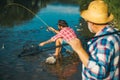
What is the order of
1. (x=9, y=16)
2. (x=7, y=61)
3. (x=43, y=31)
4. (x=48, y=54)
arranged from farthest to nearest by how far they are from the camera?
(x=9, y=16)
(x=43, y=31)
(x=48, y=54)
(x=7, y=61)

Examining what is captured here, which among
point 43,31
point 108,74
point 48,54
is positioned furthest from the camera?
point 43,31

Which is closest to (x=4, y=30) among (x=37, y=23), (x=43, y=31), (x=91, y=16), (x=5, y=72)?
(x=43, y=31)

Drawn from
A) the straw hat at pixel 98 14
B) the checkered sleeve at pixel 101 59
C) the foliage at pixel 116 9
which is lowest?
the foliage at pixel 116 9

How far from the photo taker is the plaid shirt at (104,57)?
3977 mm

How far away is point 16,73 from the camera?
37.9 feet

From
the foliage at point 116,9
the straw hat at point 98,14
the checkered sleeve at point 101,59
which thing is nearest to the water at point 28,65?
the foliage at point 116,9

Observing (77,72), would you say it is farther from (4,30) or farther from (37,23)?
(37,23)

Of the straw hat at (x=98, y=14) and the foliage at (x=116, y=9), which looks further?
the foliage at (x=116, y=9)

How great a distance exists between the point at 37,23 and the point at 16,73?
39.4 ft

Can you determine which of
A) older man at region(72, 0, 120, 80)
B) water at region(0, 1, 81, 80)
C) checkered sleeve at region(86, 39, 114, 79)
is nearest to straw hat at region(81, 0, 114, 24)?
older man at region(72, 0, 120, 80)

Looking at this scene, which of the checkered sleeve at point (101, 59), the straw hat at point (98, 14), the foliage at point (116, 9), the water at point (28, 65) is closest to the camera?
the checkered sleeve at point (101, 59)

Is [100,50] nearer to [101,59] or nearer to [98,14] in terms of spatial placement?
[101,59]

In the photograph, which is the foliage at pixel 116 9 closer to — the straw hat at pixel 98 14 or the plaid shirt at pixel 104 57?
the straw hat at pixel 98 14

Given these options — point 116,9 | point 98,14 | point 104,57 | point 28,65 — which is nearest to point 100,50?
point 104,57
